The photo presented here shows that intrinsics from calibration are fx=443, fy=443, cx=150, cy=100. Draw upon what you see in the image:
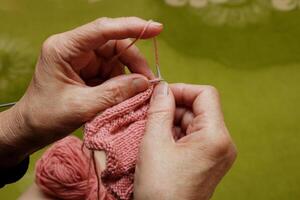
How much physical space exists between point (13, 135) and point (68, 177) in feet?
0.85

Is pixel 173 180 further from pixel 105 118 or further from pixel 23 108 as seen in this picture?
pixel 23 108

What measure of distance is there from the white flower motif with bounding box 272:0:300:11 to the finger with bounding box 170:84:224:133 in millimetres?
746

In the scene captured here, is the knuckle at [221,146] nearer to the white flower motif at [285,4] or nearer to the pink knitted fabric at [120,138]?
the pink knitted fabric at [120,138]

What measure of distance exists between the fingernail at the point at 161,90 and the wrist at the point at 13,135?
0.91ft

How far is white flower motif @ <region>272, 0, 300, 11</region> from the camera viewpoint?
143cm

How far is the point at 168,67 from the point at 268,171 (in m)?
0.46

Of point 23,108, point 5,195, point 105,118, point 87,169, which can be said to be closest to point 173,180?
point 105,118

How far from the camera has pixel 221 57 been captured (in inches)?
56.5

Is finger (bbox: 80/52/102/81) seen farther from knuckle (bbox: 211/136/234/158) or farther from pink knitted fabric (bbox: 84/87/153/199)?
knuckle (bbox: 211/136/234/158)

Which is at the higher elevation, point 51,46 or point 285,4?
point 51,46

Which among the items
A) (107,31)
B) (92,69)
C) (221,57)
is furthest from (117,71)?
(221,57)

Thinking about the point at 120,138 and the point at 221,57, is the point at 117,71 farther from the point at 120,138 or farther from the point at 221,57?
the point at 221,57

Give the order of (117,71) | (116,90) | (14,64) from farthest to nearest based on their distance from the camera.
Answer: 1. (14,64)
2. (117,71)
3. (116,90)

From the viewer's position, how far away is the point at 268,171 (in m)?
1.39
